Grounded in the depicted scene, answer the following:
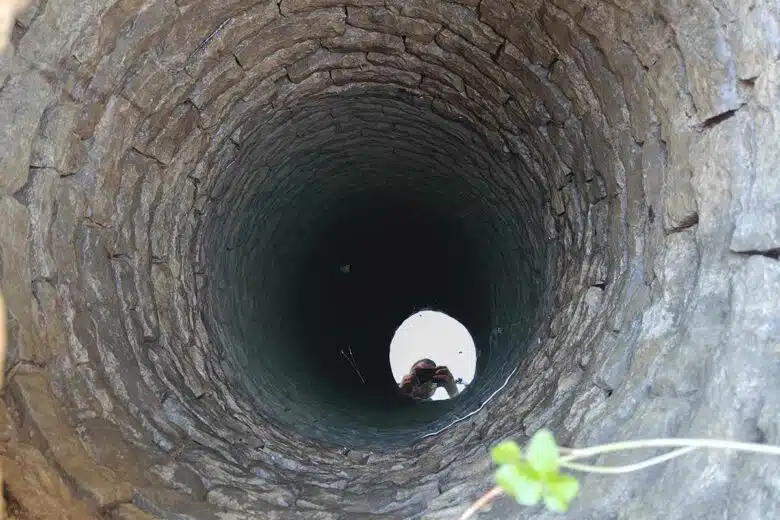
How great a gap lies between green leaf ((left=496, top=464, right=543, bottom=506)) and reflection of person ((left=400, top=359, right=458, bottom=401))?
21.7ft

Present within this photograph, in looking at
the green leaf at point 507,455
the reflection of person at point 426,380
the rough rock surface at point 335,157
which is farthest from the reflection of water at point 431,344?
the green leaf at point 507,455

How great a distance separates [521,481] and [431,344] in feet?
23.8

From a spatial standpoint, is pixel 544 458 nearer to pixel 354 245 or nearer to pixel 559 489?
pixel 559 489

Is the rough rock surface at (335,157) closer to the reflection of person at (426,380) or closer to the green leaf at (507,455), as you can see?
Result: the green leaf at (507,455)

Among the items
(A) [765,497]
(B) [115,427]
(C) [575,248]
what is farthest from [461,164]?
(A) [765,497]

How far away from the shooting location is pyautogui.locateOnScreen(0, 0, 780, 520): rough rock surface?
1.74 m

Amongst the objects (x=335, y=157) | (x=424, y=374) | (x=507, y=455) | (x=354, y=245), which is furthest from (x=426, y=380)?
(x=507, y=455)

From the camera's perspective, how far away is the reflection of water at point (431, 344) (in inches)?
312

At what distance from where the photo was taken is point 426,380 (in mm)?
7742

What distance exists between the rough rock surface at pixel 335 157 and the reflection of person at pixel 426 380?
127 inches

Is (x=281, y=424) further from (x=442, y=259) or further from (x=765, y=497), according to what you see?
(x=442, y=259)

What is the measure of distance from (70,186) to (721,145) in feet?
8.16

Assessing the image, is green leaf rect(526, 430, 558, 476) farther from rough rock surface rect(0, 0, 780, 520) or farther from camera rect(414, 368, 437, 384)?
camera rect(414, 368, 437, 384)

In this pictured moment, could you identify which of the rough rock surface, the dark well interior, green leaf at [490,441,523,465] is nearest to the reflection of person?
the dark well interior
